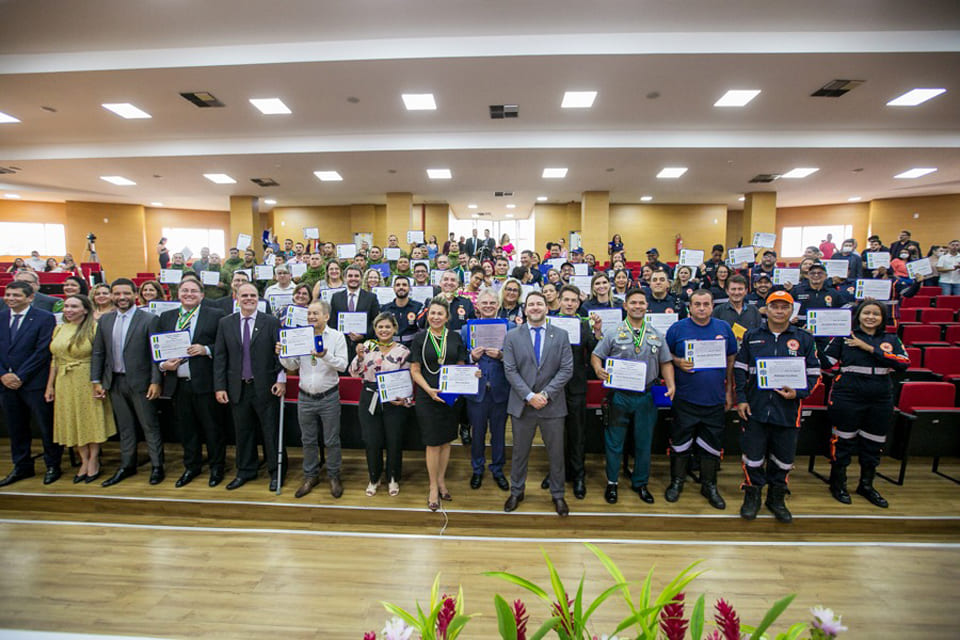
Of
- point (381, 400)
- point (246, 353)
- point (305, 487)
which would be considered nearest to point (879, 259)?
point (381, 400)

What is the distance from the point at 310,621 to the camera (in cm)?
250

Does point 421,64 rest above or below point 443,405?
above

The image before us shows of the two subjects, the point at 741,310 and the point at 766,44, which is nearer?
the point at 741,310

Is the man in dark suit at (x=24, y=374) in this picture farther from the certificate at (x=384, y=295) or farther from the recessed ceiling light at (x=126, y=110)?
the recessed ceiling light at (x=126, y=110)

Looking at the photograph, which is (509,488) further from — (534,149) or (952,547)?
(534,149)

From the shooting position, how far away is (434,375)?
3367 mm

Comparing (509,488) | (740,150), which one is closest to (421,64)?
(509,488)

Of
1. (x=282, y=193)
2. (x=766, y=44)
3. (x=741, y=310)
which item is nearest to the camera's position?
(x=741, y=310)

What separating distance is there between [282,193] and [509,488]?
13150 millimetres

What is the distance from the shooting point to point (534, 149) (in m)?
8.88

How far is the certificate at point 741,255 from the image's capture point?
6.26 m

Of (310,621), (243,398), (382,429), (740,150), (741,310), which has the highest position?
(740,150)

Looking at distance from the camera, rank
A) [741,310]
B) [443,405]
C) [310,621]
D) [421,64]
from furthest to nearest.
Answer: [421,64]
[741,310]
[443,405]
[310,621]

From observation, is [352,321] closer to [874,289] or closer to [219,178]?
[874,289]
